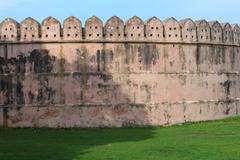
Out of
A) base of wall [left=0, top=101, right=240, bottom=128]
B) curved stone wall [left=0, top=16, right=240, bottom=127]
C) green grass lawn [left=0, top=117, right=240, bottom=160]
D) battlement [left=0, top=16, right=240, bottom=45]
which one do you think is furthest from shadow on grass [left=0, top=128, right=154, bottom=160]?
battlement [left=0, top=16, right=240, bottom=45]

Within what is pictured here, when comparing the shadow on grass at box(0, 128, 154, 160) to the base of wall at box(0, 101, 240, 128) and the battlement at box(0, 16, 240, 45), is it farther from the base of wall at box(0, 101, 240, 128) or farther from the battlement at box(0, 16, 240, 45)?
the battlement at box(0, 16, 240, 45)

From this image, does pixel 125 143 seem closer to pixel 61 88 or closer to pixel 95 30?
pixel 61 88

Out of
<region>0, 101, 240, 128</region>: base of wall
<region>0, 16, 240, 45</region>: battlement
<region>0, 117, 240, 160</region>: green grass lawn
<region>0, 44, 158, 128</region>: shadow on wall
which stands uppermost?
<region>0, 16, 240, 45</region>: battlement

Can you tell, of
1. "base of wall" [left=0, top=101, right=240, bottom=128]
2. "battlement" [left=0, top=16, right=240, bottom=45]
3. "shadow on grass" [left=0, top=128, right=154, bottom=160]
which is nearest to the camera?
"shadow on grass" [left=0, top=128, right=154, bottom=160]

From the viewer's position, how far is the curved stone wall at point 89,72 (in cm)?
1407

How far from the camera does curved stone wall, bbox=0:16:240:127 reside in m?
14.1

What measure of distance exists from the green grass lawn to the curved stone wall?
728 millimetres

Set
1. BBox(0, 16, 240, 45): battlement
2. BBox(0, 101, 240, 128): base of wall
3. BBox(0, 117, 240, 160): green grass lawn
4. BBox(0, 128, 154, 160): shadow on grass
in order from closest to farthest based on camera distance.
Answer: BBox(0, 117, 240, 160): green grass lawn < BBox(0, 128, 154, 160): shadow on grass < BBox(0, 101, 240, 128): base of wall < BBox(0, 16, 240, 45): battlement

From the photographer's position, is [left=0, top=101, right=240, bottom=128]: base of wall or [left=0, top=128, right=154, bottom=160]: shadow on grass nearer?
[left=0, top=128, right=154, bottom=160]: shadow on grass

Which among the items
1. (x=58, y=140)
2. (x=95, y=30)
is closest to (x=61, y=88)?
(x=95, y=30)

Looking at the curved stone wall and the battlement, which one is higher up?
the battlement

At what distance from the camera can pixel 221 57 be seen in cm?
1587

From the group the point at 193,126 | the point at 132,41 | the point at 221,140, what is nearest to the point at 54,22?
the point at 132,41

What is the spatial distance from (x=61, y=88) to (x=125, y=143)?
4.38 metres
